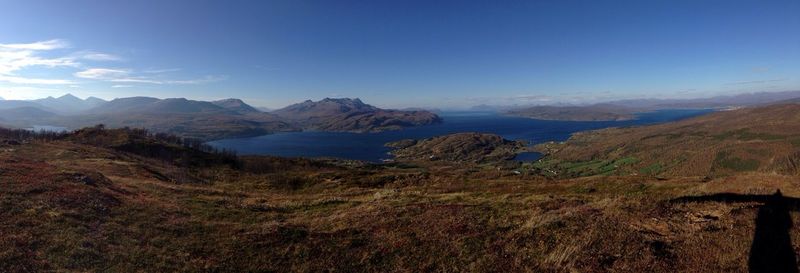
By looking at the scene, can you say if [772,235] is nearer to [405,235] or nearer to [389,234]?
[405,235]

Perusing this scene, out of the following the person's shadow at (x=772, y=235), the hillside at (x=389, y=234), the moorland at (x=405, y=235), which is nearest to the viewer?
the person's shadow at (x=772, y=235)

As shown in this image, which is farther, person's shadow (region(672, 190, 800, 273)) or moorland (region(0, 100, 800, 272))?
moorland (region(0, 100, 800, 272))

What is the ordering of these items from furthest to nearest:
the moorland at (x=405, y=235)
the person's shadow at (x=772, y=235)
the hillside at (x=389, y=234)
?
the hillside at (x=389, y=234) → the moorland at (x=405, y=235) → the person's shadow at (x=772, y=235)

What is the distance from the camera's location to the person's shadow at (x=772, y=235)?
41.5ft

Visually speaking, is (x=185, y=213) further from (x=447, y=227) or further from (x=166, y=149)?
(x=166, y=149)

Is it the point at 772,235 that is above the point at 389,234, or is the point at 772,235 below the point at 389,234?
above

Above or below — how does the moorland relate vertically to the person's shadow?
below

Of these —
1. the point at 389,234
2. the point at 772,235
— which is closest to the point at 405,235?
the point at 389,234

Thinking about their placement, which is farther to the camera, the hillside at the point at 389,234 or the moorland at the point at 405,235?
the hillside at the point at 389,234

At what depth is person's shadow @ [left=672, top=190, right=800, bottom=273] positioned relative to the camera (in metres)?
12.6

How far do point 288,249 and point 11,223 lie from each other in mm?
14655

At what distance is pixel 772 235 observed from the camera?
15.0 metres

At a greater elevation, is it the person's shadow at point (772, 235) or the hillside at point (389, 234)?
the person's shadow at point (772, 235)

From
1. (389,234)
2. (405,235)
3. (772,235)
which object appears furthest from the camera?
(389,234)
